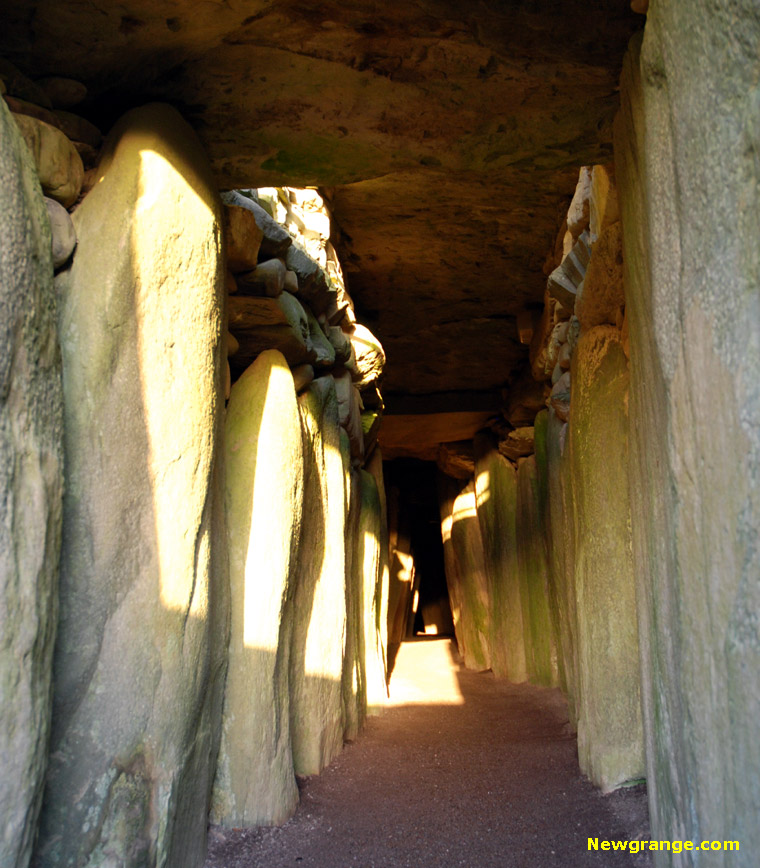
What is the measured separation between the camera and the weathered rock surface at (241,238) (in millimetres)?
4109

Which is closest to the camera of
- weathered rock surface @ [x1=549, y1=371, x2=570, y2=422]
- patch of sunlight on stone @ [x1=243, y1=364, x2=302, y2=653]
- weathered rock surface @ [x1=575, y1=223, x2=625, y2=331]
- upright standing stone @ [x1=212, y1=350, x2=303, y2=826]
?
upright standing stone @ [x1=212, y1=350, x2=303, y2=826]

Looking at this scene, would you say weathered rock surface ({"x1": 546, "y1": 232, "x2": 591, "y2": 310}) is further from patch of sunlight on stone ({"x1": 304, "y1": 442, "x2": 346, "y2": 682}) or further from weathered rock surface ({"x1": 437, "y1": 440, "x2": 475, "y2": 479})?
weathered rock surface ({"x1": 437, "y1": 440, "x2": 475, "y2": 479})

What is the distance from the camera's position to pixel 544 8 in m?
2.90

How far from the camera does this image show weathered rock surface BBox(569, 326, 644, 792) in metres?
4.26

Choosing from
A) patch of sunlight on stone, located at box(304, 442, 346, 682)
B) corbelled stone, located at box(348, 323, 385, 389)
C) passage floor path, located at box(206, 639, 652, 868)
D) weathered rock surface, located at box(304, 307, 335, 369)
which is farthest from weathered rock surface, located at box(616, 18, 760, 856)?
corbelled stone, located at box(348, 323, 385, 389)

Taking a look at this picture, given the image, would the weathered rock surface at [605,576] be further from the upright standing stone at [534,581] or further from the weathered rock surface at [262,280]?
the upright standing stone at [534,581]

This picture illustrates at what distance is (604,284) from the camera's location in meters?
4.43

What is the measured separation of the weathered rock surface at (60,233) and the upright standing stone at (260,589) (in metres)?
1.50

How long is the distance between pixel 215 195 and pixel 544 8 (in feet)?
5.06

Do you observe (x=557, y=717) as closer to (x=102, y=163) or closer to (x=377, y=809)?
(x=377, y=809)

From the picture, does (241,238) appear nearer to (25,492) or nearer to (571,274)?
(571,274)

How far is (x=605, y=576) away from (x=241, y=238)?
2.67 meters

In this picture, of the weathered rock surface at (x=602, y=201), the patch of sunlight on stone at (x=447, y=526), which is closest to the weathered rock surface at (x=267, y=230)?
the weathered rock surface at (x=602, y=201)

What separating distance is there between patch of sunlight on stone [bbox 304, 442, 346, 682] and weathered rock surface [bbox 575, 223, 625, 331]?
6.49ft
